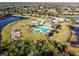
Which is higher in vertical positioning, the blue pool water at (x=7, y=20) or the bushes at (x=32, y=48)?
the blue pool water at (x=7, y=20)

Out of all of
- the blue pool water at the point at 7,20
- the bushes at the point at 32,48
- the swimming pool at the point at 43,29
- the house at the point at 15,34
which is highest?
the blue pool water at the point at 7,20

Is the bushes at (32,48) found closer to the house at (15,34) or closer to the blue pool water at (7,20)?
the house at (15,34)

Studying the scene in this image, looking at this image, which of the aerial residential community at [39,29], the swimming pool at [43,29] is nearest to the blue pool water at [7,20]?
the aerial residential community at [39,29]

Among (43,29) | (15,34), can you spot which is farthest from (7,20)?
Answer: (43,29)

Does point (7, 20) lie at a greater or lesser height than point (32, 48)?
greater

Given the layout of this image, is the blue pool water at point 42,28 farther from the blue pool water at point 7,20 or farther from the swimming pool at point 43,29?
the blue pool water at point 7,20

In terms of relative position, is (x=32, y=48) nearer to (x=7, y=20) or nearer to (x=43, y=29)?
(x=43, y=29)

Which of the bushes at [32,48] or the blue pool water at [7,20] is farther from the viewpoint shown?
the blue pool water at [7,20]

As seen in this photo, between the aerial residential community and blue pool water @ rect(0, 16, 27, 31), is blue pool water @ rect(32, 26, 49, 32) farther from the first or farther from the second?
blue pool water @ rect(0, 16, 27, 31)
